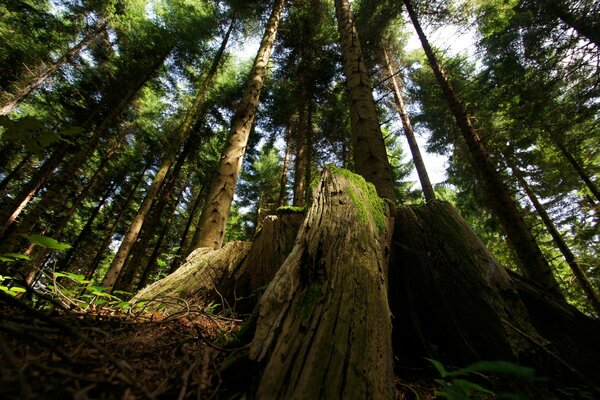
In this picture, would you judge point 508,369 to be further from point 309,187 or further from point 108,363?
point 309,187

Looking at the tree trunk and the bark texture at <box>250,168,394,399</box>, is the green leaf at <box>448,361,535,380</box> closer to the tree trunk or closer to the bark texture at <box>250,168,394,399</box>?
the bark texture at <box>250,168,394,399</box>

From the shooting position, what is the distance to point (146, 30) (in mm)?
12008

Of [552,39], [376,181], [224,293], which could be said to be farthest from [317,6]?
[224,293]

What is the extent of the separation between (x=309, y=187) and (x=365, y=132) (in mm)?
1408

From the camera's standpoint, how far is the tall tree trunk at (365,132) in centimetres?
345

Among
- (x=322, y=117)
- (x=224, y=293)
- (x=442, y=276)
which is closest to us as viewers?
(x=442, y=276)

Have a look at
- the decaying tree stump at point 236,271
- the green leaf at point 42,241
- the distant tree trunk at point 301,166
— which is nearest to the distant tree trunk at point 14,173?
the distant tree trunk at point 301,166

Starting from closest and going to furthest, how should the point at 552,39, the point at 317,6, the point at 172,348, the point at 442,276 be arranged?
the point at 172,348
the point at 442,276
the point at 552,39
the point at 317,6

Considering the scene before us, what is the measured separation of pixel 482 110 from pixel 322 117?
23.9ft

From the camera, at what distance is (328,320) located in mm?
1261

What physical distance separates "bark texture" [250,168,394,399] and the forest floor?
0.15 meters

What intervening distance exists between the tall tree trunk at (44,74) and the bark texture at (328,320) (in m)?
15.0

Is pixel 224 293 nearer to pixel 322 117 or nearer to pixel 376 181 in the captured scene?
pixel 376 181

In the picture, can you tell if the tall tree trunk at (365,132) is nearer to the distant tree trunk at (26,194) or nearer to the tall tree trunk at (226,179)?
the tall tree trunk at (226,179)
